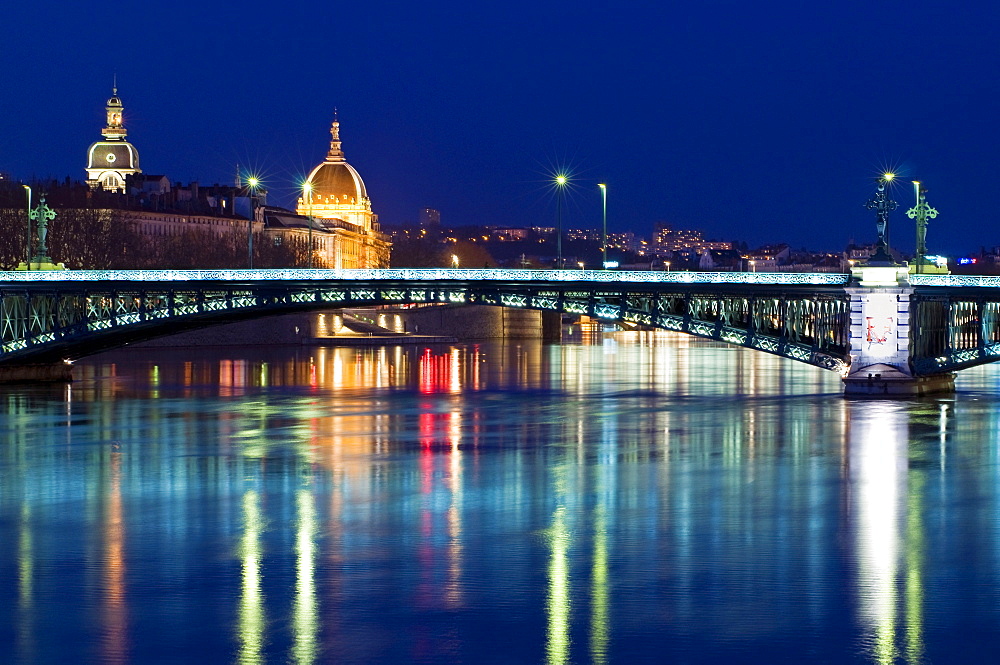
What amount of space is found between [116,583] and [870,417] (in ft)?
113

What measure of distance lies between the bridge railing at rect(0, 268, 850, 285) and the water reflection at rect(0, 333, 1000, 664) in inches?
237

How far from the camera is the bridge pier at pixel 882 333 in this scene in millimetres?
64375

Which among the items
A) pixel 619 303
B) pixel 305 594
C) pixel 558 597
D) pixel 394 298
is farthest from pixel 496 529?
pixel 394 298

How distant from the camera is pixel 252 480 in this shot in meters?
39.3

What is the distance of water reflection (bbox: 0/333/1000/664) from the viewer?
22.5 m

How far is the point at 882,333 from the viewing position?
64.6m

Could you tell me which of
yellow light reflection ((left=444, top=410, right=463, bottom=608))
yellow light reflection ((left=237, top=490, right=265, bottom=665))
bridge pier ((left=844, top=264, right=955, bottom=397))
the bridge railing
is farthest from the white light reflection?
the bridge railing

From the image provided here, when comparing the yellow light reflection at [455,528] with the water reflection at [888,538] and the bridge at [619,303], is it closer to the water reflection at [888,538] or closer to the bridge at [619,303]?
the water reflection at [888,538]

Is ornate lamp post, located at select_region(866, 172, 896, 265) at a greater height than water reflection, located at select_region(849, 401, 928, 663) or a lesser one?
greater

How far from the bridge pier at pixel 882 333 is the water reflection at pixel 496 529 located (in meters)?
3.50

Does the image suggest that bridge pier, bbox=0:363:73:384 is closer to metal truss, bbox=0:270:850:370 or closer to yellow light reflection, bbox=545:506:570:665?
metal truss, bbox=0:270:850:370

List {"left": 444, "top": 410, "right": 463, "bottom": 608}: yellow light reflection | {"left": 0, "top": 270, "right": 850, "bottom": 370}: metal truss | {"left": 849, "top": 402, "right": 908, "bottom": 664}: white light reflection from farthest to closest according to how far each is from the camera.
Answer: {"left": 0, "top": 270, "right": 850, "bottom": 370}: metal truss < {"left": 444, "top": 410, "right": 463, "bottom": 608}: yellow light reflection < {"left": 849, "top": 402, "right": 908, "bottom": 664}: white light reflection

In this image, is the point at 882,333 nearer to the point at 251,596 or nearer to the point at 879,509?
the point at 879,509

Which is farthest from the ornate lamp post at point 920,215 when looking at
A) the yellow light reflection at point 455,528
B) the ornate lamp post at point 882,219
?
the yellow light reflection at point 455,528
